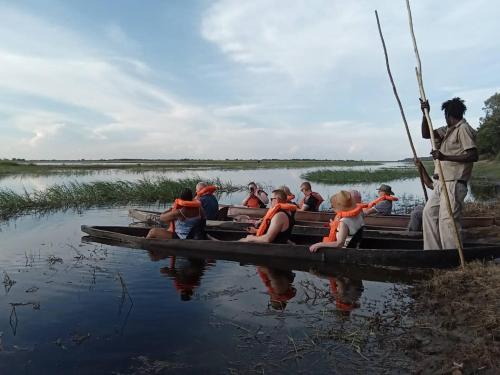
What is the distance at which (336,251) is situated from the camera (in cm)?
791

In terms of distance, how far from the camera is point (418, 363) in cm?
404

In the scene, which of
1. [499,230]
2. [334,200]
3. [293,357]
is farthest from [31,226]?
[499,230]

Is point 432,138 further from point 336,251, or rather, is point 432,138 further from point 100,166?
point 100,166

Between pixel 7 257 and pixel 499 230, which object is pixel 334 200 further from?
pixel 7 257

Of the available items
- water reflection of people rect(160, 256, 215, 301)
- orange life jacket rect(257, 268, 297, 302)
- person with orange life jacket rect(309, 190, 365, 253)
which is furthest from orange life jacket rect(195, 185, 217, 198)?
orange life jacket rect(257, 268, 297, 302)

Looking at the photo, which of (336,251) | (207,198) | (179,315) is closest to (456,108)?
(336,251)

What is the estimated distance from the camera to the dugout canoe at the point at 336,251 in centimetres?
718

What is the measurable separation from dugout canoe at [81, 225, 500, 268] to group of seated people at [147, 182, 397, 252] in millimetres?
216

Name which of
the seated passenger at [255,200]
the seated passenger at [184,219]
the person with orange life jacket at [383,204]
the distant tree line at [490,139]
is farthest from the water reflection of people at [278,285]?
the distant tree line at [490,139]

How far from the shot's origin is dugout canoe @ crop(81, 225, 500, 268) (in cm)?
718

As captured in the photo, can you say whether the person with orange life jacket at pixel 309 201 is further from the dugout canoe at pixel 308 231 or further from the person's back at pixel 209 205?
the person's back at pixel 209 205

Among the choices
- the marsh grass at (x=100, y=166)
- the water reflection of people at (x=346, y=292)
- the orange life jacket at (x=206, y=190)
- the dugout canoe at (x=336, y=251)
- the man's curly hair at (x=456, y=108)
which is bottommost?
the water reflection of people at (x=346, y=292)

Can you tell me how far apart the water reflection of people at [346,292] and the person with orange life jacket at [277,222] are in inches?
60.7

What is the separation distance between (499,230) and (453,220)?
18.7ft
